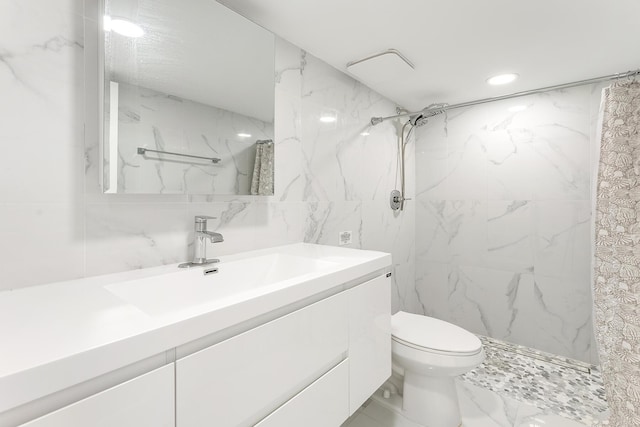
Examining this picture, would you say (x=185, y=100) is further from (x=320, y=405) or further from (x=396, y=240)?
(x=396, y=240)

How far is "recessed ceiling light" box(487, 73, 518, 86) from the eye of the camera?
6.46 feet

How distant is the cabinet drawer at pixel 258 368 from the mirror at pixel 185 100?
2.06 feet

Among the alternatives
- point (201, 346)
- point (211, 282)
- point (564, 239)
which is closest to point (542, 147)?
point (564, 239)

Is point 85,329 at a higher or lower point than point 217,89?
lower

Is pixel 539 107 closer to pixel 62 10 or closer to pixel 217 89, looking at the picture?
pixel 217 89

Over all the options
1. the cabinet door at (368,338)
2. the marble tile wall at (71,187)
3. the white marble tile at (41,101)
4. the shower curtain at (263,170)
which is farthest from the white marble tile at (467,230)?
the white marble tile at (41,101)

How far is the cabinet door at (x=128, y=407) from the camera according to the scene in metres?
0.48

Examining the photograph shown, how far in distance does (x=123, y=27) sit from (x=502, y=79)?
2152mm

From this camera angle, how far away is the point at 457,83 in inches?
83.4

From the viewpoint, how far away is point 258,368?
77 cm

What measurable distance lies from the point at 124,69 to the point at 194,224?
0.57 meters

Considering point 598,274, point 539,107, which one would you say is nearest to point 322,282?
point 598,274

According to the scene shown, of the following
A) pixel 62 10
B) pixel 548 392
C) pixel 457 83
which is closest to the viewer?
pixel 62 10

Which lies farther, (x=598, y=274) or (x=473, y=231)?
(x=473, y=231)
